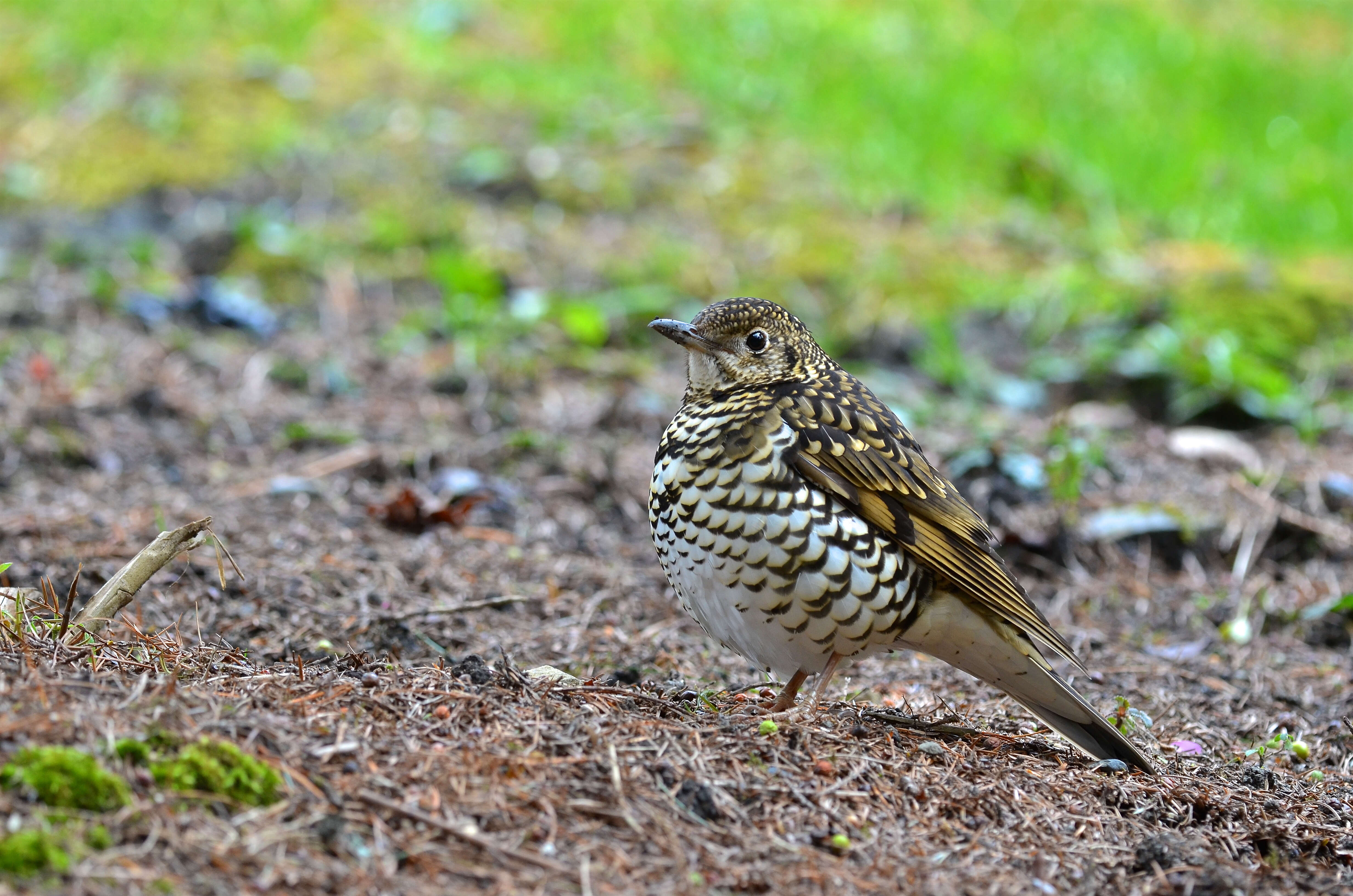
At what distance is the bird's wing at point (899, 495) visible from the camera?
346cm

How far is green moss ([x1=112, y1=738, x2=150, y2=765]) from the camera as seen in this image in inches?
93.0

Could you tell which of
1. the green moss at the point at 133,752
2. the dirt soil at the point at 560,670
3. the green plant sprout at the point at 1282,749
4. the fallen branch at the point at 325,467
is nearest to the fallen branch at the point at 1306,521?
the dirt soil at the point at 560,670

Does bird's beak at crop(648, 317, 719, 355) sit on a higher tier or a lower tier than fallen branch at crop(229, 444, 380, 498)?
higher

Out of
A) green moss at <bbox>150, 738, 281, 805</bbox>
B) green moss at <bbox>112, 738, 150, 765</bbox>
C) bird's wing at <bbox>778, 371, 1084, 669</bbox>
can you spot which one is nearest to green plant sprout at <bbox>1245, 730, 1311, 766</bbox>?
bird's wing at <bbox>778, 371, 1084, 669</bbox>

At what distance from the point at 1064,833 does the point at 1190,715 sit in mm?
1418

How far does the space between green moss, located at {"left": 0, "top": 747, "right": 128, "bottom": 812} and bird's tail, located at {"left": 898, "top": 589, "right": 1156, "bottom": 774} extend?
2068 millimetres

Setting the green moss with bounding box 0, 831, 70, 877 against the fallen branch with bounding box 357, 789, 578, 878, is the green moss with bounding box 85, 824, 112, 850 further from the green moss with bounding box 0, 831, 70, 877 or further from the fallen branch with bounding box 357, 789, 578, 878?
the fallen branch with bounding box 357, 789, 578, 878

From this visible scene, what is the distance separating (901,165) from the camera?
10.1 metres

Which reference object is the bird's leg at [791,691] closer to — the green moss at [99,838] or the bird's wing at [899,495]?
the bird's wing at [899,495]

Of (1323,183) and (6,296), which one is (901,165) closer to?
(1323,183)

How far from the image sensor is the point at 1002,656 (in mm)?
3568

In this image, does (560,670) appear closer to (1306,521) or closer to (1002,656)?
(1002,656)

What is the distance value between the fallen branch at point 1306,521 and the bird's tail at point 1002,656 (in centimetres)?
253

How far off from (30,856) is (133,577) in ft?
3.57
